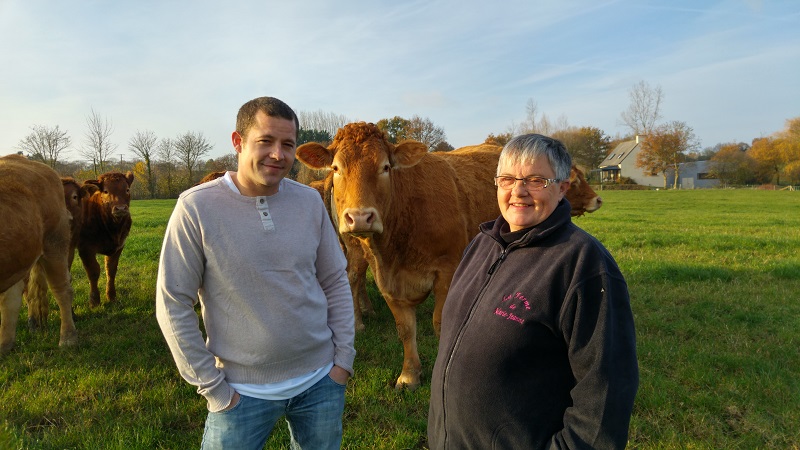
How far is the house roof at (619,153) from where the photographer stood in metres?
72.2

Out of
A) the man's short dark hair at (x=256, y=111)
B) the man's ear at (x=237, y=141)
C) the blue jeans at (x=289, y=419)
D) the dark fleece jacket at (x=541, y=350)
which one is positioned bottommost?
the blue jeans at (x=289, y=419)

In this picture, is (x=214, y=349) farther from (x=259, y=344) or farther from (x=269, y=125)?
(x=269, y=125)

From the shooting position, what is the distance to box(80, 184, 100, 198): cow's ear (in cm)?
746

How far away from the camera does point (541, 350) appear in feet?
5.74

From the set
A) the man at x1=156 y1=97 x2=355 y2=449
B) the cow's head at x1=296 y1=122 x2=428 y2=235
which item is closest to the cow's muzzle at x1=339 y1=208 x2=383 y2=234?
the cow's head at x1=296 y1=122 x2=428 y2=235

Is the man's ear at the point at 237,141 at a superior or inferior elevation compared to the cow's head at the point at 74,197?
superior

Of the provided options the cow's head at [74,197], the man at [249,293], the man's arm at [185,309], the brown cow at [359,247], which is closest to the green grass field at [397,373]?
the brown cow at [359,247]

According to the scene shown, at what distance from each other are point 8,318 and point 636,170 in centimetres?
7752

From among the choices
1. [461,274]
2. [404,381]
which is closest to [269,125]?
[461,274]

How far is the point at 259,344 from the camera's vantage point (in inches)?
79.0

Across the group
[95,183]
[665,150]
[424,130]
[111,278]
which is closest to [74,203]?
[95,183]

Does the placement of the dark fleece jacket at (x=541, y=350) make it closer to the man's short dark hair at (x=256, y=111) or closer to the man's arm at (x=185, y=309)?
the man's arm at (x=185, y=309)

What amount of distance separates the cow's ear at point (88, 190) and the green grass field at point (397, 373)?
1627 mm

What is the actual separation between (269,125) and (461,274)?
3.67ft
